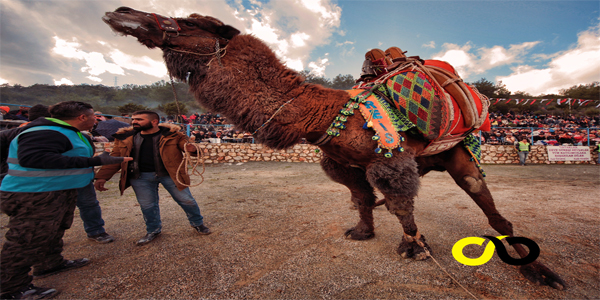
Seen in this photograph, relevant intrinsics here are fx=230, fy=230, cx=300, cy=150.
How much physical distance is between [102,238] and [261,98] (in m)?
2.97

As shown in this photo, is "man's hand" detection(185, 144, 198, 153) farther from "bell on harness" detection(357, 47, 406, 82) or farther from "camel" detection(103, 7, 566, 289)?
"bell on harness" detection(357, 47, 406, 82)

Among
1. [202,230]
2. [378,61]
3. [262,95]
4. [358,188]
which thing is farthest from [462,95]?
[202,230]

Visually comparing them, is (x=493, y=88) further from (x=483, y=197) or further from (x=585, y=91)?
(x=483, y=197)

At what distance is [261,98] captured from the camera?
1.93m

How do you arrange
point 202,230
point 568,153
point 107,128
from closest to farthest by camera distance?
point 202,230
point 107,128
point 568,153

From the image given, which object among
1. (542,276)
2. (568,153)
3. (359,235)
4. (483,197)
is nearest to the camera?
(542,276)

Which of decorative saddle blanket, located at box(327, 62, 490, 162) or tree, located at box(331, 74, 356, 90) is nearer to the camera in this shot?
decorative saddle blanket, located at box(327, 62, 490, 162)

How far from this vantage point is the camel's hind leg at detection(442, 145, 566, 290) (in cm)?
200

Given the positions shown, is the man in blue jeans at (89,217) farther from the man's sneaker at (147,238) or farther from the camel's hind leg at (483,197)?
the camel's hind leg at (483,197)

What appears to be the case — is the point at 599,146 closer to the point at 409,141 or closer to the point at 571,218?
the point at 571,218

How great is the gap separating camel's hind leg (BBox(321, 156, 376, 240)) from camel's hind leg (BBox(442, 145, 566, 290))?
960 millimetres

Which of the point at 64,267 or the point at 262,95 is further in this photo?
the point at 64,267

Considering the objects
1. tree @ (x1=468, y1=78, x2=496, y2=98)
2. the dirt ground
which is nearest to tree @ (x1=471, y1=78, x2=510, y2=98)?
tree @ (x1=468, y1=78, x2=496, y2=98)

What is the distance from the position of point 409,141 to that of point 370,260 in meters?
1.28
